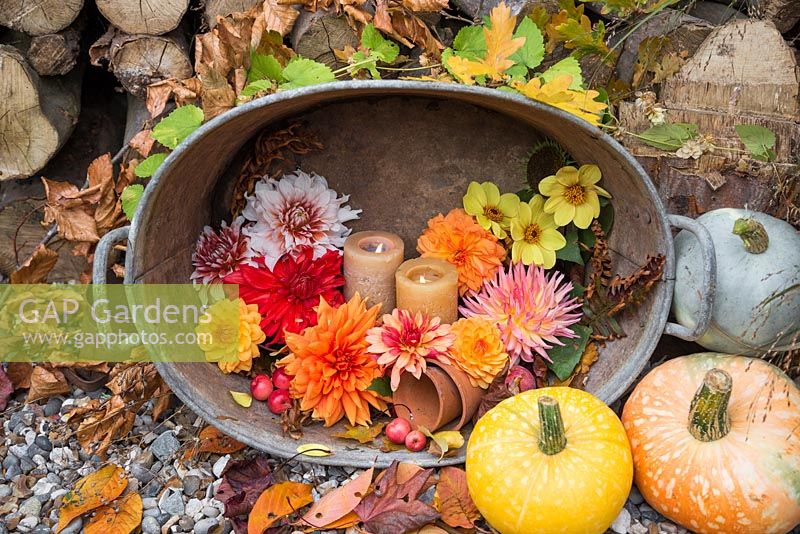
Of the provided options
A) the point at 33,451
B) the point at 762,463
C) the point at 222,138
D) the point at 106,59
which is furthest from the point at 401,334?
the point at 106,59

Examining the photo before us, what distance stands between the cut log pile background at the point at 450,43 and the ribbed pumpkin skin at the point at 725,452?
0.43 metres

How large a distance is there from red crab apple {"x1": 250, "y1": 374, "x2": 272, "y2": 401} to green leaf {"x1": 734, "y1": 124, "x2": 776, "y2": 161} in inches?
47.5

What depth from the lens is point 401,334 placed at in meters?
1.63

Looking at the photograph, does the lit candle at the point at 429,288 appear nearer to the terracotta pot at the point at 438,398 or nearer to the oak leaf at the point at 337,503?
the terracotta pot at the point at 438,398

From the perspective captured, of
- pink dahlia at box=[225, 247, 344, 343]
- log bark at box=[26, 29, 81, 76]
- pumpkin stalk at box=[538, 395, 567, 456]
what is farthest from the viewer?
log bark at box=[26, 29, 81, 76]

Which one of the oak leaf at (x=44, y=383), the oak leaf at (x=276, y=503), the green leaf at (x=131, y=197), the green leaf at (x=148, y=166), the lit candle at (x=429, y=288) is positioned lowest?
the oak leaf at (x=44, y=383)

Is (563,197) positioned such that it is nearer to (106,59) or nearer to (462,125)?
(462,125)

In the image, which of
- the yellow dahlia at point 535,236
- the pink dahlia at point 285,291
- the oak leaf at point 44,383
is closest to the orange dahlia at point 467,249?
the yellow dahlia at point 535,236

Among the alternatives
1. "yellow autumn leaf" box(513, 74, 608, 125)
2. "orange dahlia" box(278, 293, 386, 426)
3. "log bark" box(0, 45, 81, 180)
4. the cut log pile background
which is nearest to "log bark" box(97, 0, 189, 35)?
the cut log pile background

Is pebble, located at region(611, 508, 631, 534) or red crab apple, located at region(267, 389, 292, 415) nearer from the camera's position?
pebble, located at region(611, 508, 631, 534)

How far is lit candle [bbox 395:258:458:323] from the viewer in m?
1.72

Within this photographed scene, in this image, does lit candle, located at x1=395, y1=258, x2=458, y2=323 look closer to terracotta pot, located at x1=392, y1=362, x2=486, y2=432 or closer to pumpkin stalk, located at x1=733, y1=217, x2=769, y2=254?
terracotta pot, located at x1=392, y1=362, x2=486, y2=432

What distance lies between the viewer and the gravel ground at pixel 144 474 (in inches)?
61.7

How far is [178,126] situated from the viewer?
1.59 metres
